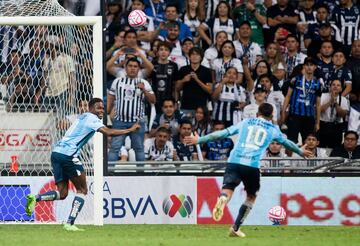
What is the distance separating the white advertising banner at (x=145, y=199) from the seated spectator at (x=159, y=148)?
1.17 metres

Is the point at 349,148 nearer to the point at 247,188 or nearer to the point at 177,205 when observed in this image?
the point at 177,205

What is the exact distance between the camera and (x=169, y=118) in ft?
73.6

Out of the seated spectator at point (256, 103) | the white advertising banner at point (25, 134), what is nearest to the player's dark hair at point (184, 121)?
the seated spectator at point (256, 103)

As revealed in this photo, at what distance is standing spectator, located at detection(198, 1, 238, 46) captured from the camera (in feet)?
76.6

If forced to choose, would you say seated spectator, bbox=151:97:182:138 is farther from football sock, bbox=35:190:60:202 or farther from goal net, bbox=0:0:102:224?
football sock, bbox=35:190:60:202

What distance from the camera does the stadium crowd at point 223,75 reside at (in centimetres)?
2214

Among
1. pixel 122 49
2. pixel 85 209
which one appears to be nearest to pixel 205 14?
pixel 122 49

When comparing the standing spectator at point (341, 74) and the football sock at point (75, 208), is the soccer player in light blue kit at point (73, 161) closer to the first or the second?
the football sock at point (75, 208)

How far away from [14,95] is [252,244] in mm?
7260

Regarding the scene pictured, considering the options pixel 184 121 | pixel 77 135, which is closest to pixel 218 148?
pixel 184 121

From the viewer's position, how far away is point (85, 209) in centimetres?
1980

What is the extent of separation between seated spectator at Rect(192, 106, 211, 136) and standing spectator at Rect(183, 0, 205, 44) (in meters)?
1.72

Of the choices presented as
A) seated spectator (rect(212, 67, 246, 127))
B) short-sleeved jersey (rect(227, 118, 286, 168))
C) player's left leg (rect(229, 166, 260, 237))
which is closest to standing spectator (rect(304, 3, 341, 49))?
seated spectator (rect(212, 67, 246, 127))

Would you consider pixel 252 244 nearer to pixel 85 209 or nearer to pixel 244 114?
pixel 85 209
